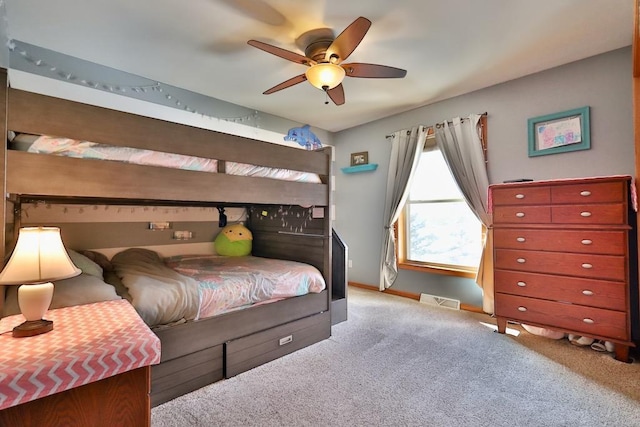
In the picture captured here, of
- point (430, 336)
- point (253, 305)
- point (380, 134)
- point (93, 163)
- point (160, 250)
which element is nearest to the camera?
point (93, 163)

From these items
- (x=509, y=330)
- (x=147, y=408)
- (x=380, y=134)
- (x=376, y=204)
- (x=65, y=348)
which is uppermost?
(x=380, y=134)

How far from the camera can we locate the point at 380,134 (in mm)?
4227

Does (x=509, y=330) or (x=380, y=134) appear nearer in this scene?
(x=509, y=330)

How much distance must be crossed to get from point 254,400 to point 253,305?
0.59 metres

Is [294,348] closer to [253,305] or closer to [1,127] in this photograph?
[253,305]

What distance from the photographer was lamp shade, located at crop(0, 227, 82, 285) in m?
1.04

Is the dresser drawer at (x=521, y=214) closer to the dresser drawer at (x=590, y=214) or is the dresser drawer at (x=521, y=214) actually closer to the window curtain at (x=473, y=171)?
the dresser drawer at (x=590, y=214)

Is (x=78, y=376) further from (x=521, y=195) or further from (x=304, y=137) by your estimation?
(x=304, y=137)

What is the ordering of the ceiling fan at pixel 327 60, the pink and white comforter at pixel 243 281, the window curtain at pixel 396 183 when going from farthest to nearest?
the window curtain at pixel 396 183
the ceiling fan at pixel 327 60
the pink and white comforter at pixel 243 281

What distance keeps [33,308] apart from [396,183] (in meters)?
3.56

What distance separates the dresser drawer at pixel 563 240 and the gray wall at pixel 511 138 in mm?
736

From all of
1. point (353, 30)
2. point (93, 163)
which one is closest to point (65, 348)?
point (93, 163)

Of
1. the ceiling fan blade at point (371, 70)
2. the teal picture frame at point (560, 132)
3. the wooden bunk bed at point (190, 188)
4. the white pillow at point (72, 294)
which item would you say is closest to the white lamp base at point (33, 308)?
the white pillow at point (72, 294)

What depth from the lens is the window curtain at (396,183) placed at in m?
3.75
